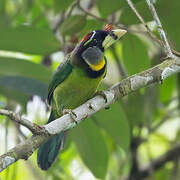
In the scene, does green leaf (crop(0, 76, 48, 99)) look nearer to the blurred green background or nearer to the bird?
the blurred green background

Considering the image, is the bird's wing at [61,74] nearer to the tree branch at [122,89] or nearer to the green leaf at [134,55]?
the tree branch at [122,89]

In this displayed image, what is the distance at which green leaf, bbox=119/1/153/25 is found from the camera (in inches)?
92.3

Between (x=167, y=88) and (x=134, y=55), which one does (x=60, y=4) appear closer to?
(x=134, y=55)

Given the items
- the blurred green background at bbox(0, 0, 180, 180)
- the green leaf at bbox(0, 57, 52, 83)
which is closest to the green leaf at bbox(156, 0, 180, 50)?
the blurred green background at bbox(0, 0, 180, 180)

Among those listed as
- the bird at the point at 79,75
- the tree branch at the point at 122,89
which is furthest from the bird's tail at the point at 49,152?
the tree branch at the point at 122,89

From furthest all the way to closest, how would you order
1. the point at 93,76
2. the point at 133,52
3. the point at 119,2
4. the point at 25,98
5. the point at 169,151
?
the point at 169,151, the point at 25,98, the point at 133,52, the point at 119,2, the point at 93,76

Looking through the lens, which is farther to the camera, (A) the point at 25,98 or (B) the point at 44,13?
(B) the point at 44,13

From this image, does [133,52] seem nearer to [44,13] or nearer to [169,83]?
[169,83]

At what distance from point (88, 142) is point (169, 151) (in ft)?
2.45

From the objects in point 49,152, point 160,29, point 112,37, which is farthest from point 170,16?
point 49,152

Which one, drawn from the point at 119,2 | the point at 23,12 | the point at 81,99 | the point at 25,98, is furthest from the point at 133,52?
the point at 23,12

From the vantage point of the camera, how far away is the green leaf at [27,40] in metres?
2.44

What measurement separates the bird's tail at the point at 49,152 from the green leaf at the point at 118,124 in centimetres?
26

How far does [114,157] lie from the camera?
3.12m
